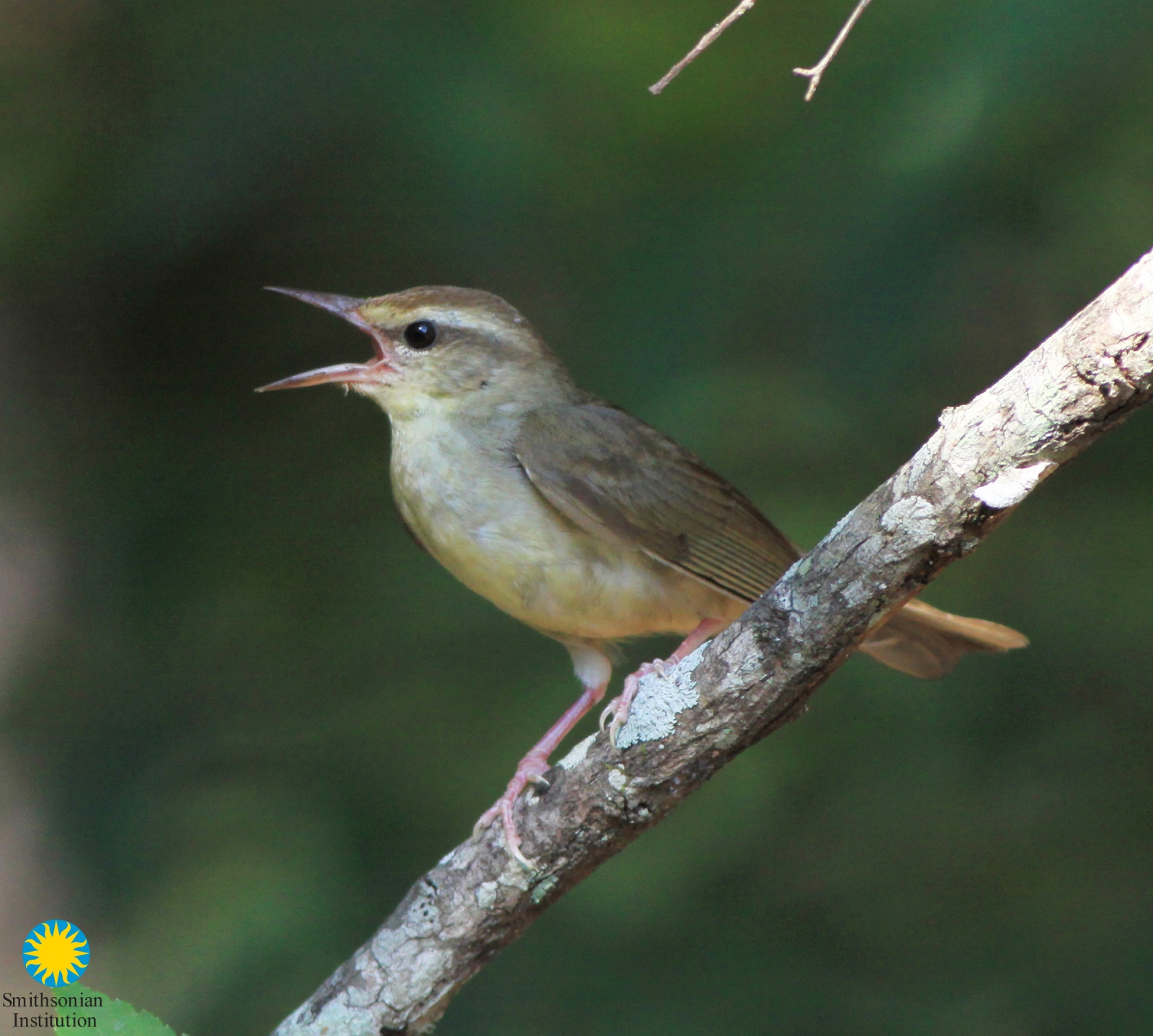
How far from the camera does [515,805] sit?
2834 mm

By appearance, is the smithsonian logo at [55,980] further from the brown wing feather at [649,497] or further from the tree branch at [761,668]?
the brown wing feather at [649,497]

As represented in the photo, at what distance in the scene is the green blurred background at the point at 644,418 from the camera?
3957 mm

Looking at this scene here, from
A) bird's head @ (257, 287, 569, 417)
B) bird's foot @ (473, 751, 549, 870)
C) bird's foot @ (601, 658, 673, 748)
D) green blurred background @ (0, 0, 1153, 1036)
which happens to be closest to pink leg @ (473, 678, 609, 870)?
bird's foot @ (473, 751, 549, 870)

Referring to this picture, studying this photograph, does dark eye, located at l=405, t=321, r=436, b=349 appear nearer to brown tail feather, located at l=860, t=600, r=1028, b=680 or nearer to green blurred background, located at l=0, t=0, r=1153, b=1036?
green blurred background, located at l=0, t=0, r=1153, b=1036

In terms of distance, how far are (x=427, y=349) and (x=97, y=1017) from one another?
2128 mm

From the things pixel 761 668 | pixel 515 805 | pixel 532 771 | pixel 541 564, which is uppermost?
pixel 761 668

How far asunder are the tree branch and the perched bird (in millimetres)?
321

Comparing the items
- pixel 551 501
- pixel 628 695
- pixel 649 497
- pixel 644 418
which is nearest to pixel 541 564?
pixel 551 501

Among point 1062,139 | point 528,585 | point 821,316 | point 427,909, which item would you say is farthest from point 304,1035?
point 1062,139

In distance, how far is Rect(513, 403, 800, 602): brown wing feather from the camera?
3.36 meters

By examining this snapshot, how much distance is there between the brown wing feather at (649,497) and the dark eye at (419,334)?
39 centimetres

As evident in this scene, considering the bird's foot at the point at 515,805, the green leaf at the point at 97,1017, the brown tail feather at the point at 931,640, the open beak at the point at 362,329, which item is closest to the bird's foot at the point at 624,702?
the bird's foot at the point at 515,805

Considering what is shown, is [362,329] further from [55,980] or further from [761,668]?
[55,980]

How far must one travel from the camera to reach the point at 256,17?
14.3 feet
